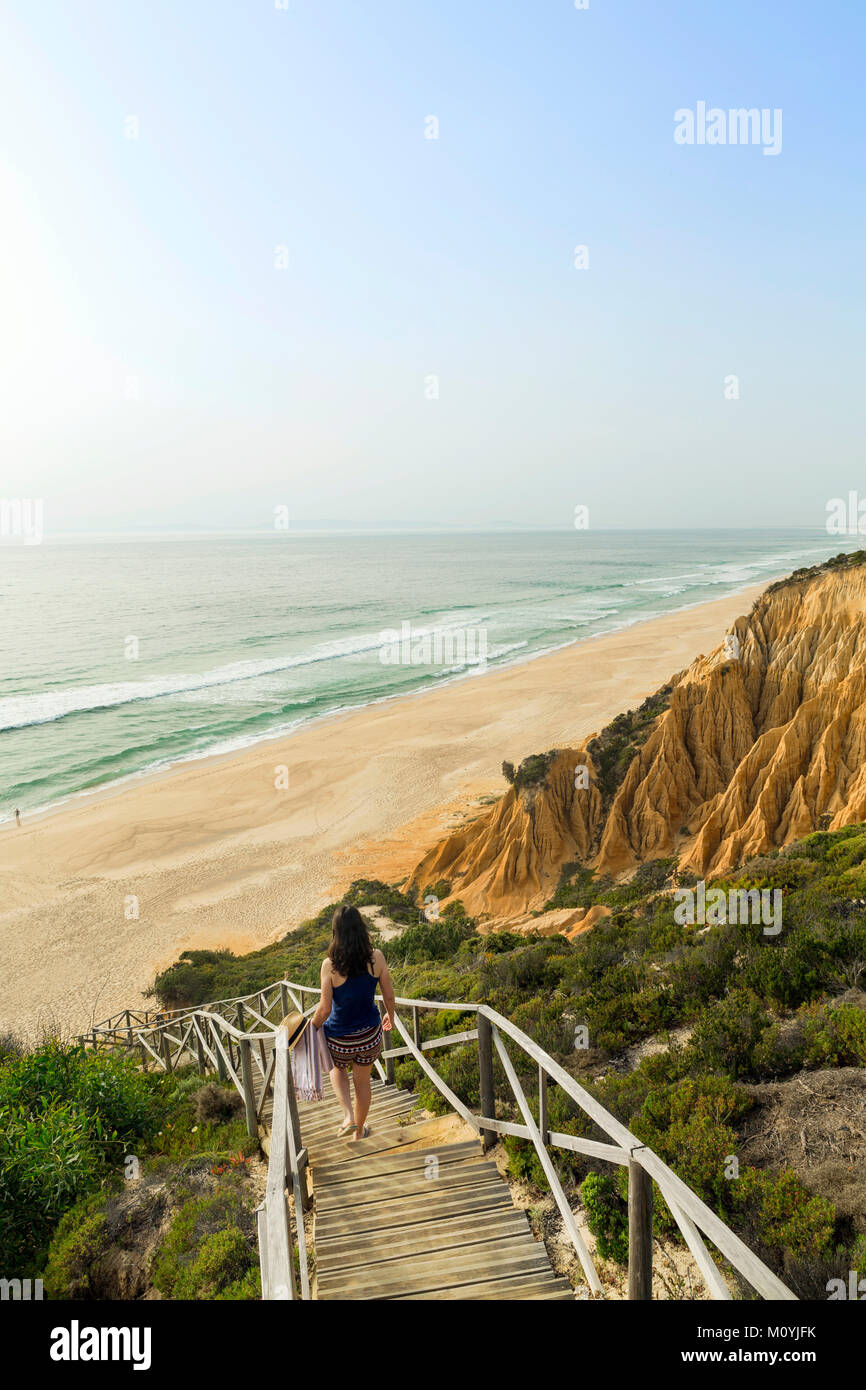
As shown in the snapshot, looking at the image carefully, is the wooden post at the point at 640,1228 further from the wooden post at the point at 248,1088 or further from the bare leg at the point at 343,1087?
the wooden post at the point at 248,1088

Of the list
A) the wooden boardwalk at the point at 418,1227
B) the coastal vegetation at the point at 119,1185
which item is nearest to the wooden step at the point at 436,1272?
the wooden boardwalk at the point at 418,1227

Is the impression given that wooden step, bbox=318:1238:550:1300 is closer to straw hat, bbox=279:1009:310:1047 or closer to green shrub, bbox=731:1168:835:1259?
green shrub, bbox=731:1168:835:1259

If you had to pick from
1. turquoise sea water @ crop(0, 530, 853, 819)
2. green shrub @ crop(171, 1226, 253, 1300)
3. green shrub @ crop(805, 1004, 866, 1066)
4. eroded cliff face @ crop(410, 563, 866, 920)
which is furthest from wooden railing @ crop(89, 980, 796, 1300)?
turquoise sea water @ crop(0, 530, 853, 819)

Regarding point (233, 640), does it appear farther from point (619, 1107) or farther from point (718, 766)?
point (619, 1107)
